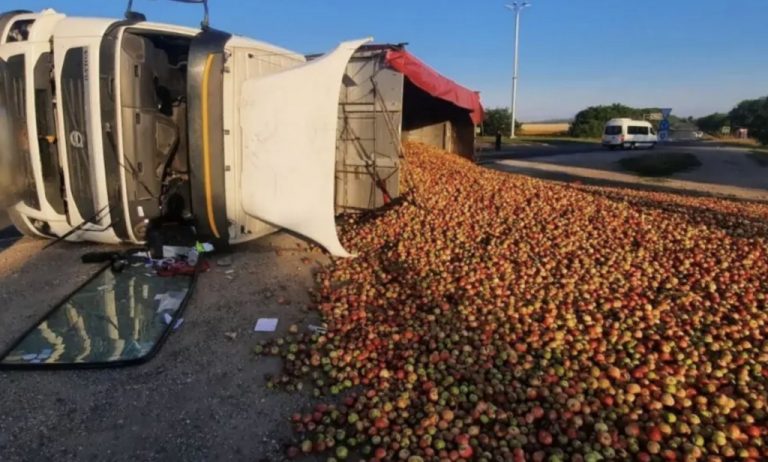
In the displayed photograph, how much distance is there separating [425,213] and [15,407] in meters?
5.24

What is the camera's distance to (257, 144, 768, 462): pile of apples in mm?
2955

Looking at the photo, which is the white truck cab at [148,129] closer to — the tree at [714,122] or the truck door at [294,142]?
the truck door at [294,142]

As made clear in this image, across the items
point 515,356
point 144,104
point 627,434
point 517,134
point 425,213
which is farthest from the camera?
point 517,134

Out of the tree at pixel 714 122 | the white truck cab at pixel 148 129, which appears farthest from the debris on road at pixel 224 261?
the tree at pixel 714 122

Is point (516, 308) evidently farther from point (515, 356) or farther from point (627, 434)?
point (627, 434)

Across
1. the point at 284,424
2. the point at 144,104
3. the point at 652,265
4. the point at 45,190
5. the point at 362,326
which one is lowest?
the point at 284,424

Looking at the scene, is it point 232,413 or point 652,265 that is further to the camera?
point 652,265

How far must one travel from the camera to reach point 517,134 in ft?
179

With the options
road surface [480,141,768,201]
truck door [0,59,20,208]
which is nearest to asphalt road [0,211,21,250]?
truck door [0,59,20,208]

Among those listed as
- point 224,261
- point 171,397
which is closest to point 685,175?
point 224,261

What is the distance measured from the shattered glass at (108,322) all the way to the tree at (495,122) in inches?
1865

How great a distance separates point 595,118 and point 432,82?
5531 cm

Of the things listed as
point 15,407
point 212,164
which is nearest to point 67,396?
point 15,407

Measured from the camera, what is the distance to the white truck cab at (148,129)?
5.48 metres
